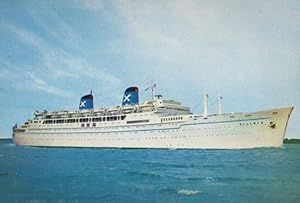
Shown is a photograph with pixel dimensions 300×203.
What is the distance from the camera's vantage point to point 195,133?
9.35 metres

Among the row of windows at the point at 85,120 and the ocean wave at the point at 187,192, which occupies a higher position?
the row of windows at the point at 85,120

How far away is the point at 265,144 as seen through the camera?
862cm

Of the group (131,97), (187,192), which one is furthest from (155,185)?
(131,97)

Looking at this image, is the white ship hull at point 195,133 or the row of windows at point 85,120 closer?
the white ship hull at point 195,133

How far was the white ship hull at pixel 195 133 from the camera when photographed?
8617 mm

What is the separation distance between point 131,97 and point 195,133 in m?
3.03

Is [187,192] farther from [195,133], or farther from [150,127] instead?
[150,127]

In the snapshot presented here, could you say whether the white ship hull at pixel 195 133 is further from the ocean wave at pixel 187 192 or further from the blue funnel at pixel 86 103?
the ocean wave at pixel 187 192

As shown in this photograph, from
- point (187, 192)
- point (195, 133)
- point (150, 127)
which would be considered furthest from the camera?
point (150, 127)

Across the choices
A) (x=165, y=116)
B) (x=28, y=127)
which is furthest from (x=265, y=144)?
(x=28, y=127)

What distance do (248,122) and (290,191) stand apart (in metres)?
5.36

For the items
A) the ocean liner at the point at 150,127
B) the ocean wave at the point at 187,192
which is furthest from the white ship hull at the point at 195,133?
the ocean wave at the point at 187,192

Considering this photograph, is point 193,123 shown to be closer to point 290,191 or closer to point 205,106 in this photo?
point 205,106

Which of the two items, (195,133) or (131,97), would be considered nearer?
(195,133)
